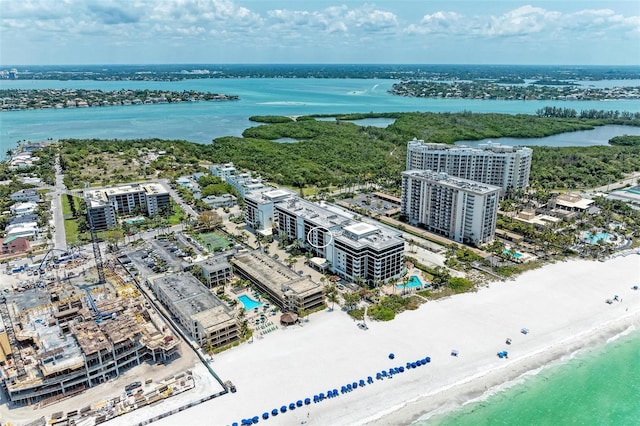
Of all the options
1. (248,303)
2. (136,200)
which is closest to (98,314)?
(248,303)

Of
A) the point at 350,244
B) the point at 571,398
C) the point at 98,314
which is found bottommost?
the point at 571,398

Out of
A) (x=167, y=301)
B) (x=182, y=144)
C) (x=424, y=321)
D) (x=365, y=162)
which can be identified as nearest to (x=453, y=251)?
(x=424, y=321)

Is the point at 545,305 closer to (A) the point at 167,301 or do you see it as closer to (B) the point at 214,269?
(B) the point at 214,269

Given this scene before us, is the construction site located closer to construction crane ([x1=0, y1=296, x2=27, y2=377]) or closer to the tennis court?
construction crane ([x1=0, y1=296, x2=27, y2=377])

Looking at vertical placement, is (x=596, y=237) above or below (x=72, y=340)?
below

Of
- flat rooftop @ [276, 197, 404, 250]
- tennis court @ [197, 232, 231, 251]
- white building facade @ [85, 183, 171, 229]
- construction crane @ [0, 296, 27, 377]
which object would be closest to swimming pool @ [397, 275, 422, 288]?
flat rooftop @ [276, 197, 404, 250]

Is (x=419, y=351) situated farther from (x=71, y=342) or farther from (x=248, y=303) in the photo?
(x=71, y=342)

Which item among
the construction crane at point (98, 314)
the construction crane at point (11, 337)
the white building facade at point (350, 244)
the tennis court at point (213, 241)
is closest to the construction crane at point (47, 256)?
the construction crane at point (11, 337)

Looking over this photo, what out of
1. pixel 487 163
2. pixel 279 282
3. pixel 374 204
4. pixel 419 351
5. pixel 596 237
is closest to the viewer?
pixel 419 351
